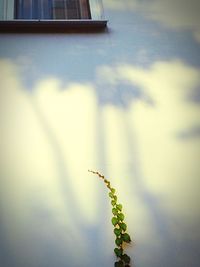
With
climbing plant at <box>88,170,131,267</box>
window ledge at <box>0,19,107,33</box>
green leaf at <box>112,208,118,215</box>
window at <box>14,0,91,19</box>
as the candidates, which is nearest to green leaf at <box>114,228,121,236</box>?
climbing plant at <box>88,170,131,267</box>

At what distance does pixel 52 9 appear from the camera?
3154 mm

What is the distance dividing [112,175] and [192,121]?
858 millimetres

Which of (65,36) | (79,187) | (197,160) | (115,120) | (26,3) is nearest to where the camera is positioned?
(79,187)

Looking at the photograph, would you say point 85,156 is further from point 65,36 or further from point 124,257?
point 65,36

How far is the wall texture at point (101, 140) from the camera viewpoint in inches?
75.2

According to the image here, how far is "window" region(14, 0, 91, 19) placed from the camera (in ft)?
10.1

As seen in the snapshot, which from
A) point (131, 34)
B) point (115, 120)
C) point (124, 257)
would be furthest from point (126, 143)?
point (131, 34)

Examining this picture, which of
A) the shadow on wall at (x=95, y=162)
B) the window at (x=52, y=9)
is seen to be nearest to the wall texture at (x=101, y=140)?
the shadow on wall at (x=95, y=162)

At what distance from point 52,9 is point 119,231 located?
2.44 m

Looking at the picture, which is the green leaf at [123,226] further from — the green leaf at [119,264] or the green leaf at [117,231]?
the green leaf at [119,264]

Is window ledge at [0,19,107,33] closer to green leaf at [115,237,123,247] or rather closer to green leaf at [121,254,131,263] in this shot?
green leaf at [115,237,123,247]

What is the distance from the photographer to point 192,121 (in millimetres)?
2445

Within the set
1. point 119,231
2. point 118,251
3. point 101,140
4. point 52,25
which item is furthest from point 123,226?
point 52,25

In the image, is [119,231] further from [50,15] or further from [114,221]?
[50,15]
